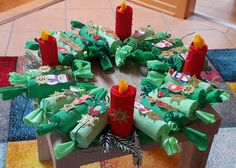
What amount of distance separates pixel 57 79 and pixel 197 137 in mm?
401

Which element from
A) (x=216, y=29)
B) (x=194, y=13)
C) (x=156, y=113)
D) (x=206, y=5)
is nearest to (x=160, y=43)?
(x=156, y=113)

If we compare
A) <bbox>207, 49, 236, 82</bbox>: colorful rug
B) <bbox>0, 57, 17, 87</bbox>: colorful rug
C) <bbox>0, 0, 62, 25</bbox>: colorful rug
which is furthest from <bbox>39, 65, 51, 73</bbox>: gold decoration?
<bbox>0, 0, 62, 25</bbox>: colorful rug

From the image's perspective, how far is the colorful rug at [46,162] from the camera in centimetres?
125

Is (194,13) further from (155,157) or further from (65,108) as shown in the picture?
(65,108)

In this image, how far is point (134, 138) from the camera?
872 mm

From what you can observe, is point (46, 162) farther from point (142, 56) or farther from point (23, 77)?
point (142, 56)

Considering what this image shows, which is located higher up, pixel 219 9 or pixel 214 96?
pixel 214 96

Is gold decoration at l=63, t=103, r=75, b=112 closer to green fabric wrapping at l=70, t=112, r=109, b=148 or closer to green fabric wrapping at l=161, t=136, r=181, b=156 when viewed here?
green fabric wrapping at l=70, t=112, r=109, b=148

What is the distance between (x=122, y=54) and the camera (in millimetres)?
1120

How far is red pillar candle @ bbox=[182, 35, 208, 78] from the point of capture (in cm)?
100

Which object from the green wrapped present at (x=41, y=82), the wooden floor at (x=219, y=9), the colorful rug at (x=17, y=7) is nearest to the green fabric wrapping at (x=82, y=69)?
the green wrapped present at (x=41, y=82)

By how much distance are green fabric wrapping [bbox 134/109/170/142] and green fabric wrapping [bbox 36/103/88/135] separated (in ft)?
0.48

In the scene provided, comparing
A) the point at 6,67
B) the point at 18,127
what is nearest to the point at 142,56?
the point at 18,127

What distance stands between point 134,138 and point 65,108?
0.60ft
